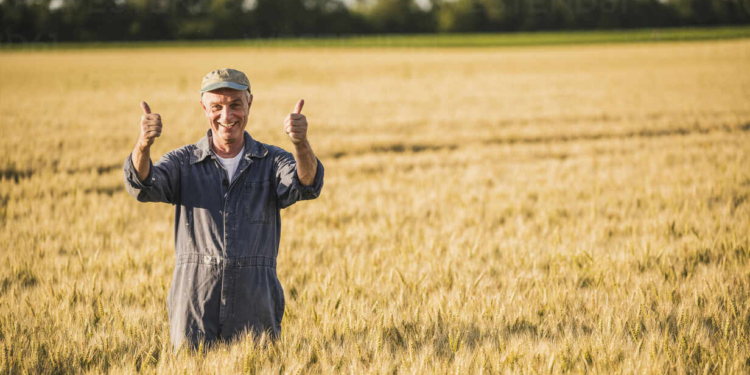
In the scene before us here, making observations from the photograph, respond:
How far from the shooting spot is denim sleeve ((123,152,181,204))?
2.52 metres

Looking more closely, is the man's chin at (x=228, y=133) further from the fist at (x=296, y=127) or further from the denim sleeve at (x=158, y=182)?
the fist at (x=296, y=127)

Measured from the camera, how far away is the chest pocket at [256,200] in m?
2.79

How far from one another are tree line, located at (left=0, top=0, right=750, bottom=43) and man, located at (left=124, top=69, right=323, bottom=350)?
46850 mm

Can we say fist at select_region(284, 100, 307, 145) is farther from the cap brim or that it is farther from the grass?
the grass

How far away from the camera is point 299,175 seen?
2572mm

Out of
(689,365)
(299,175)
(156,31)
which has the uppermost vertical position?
(156,31)

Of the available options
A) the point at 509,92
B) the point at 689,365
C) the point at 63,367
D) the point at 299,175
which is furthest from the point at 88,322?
the point at 509,92

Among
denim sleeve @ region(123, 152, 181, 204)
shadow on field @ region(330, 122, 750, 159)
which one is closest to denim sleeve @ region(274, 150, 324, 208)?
denim sleeve @ region(123, 152, 181, 204)

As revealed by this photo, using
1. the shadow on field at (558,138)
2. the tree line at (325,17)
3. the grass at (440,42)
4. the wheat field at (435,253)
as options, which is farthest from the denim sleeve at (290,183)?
the grass at (440,42)

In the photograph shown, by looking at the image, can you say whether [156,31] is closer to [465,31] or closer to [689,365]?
[465,31]

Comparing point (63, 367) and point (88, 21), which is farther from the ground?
point (88, 21)

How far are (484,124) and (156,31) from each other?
65.7m

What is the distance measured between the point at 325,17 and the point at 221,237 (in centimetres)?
8621

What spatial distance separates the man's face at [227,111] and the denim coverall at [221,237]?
0.42ft
